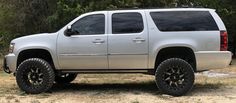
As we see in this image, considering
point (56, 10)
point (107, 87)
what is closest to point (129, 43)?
point (107, 87)

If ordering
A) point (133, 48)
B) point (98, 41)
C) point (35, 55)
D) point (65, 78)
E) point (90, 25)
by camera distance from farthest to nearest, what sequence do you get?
point (65, 78) < point (35, 55) < point (90, 25) < point (98, 41) < point (133, 48)

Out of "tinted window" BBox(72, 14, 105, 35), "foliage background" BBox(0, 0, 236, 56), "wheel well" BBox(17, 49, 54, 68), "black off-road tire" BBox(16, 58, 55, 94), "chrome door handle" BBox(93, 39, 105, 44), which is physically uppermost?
"tinted window" BBox(72, 14, 105, 35)

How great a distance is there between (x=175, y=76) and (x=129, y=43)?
1.20m

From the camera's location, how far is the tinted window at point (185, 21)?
1076 cm

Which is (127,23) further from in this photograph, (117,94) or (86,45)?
(117,94)

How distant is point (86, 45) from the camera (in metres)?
11.0

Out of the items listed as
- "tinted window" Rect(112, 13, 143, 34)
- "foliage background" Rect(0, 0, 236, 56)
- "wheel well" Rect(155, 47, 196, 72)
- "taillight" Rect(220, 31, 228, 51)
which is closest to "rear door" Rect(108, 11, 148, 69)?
"tinted window" Rect(112, 13, 143, 34)

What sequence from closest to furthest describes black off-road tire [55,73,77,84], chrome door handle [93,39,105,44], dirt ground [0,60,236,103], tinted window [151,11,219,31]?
1. dirt ground [0,60,236,103]
2. tinted window [151,11,219,31]
3. chrome door handle [93,39,105,44]
4. black off-road tire [55,73,77,84]

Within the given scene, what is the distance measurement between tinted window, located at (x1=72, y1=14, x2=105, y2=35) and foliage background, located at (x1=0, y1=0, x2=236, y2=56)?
10.7 m

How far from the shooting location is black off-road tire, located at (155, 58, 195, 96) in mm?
10516

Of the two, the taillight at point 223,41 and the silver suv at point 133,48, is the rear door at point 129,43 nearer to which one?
the silver suv at point 133,48

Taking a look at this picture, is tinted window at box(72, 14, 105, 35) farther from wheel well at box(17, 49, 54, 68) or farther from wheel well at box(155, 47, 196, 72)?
wheel well at box(155, 47, 196, 72)

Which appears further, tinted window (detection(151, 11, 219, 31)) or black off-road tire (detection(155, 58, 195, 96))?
tinted window (detection(151, 11, 219, 31))

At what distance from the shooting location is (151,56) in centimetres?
1077
